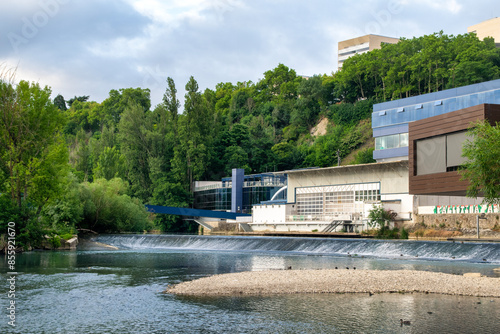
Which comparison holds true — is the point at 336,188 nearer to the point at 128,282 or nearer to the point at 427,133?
the point at 427,133

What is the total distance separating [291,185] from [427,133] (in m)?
30.9

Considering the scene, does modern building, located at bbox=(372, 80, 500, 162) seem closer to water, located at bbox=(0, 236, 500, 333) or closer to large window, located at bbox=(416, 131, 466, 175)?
large window, located at bbox=(416, 131, 466, 175)

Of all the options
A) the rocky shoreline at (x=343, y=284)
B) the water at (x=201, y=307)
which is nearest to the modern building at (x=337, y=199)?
the water at (x=201, y=307)

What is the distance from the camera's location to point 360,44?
168 metres

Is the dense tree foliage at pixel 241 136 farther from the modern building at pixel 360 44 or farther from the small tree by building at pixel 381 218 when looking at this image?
the modern building at pixel 360 44

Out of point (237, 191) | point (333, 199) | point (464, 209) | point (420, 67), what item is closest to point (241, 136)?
point (237, 191)

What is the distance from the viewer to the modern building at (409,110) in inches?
2530

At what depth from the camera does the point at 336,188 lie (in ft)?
211

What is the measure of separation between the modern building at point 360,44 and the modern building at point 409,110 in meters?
91.6

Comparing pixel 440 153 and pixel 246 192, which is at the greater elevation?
pixel 440 153

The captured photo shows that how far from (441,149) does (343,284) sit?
23466 mm

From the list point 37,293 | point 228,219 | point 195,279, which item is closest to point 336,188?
point 228,219

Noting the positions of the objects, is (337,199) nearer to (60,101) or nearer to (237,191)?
(237,191)

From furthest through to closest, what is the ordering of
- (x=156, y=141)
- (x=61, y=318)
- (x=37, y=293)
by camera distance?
(x=156, y=141) < (x=37, y=293) < (x=61, y=318)
